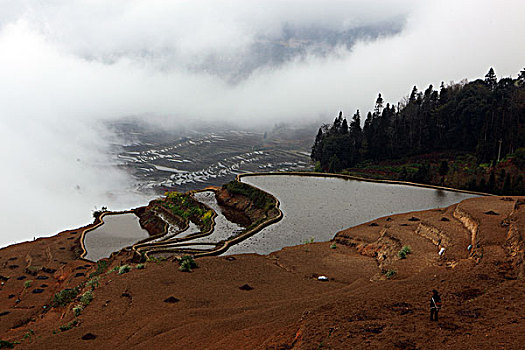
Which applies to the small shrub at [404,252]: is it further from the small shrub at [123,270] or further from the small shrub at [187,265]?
the small shrub at [123,270]

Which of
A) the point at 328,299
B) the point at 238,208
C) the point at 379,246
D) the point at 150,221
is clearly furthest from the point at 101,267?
the point at 379,246

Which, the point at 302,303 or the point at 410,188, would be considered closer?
the point at 302,303

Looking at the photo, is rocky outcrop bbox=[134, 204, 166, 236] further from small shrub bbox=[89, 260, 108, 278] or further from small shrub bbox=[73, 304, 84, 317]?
small shrub bbox=[73, 304, 84, 317]

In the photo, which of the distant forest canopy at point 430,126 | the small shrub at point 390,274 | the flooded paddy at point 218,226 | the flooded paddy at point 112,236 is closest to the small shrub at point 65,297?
the flooded paddy at point 218,226

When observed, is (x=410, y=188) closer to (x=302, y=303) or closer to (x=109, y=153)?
(x=302, y=303)

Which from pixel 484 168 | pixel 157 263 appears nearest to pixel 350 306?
pixel 157 263

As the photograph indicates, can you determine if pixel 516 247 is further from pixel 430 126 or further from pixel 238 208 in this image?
pixel 430 126

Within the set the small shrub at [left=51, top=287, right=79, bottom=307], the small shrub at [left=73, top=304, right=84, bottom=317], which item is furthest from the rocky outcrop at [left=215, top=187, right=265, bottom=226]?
the small shrub at [left=73, top=304, right=84, bottom=317]
